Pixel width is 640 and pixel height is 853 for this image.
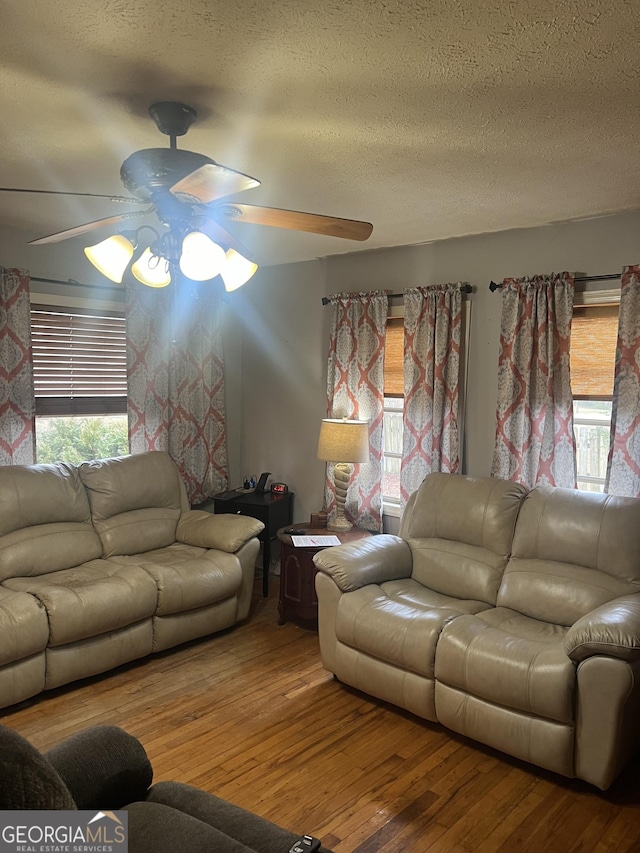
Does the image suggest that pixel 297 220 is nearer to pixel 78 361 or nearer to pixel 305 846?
pixel 305 846

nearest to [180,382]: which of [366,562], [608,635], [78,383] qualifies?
[78,383]

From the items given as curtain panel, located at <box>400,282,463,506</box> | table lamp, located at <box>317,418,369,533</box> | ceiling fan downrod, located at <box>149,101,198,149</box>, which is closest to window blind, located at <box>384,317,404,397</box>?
curtain panel, located at <box>400,282,463,506</box>

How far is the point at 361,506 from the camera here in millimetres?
4582

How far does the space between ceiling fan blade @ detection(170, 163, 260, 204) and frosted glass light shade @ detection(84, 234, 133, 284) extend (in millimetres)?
451

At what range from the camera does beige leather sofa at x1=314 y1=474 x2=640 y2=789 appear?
2.54m

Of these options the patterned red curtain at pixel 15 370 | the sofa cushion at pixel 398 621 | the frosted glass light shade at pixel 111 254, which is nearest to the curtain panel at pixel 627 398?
the sofa cushion at pixel 398 621

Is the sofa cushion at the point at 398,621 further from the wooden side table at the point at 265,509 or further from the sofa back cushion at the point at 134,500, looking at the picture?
the sofa back cushion at the point at 134,500

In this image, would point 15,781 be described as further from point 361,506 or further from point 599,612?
point 361,506

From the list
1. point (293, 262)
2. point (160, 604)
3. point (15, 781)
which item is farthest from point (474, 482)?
point (15, 781)

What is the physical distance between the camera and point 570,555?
10.5 feet

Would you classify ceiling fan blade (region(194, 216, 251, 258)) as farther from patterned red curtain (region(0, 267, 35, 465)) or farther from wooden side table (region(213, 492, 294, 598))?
wooden side table (region(213, 492, 294, 598))

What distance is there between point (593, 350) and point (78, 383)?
3.33 meters

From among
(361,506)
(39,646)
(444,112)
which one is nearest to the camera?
(444,112)

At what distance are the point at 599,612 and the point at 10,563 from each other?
2.96m
